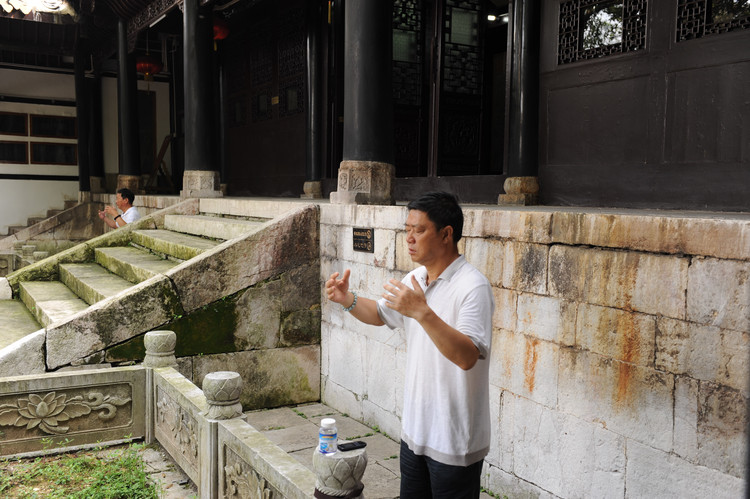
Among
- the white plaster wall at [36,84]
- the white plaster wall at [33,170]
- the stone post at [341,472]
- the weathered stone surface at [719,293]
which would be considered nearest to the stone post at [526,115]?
the weathered stone surface at [719,293]

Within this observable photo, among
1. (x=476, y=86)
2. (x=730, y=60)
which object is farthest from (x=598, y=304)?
(x=476, y=86)

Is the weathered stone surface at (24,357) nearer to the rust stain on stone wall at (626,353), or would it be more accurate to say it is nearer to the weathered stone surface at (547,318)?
the weathered stone surface at (547,318)

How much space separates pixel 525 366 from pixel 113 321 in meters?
3.33

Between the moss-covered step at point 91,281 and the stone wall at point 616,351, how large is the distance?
13.2 ft

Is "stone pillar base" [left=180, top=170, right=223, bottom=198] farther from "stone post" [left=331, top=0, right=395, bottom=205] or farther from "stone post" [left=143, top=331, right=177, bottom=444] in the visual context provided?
"stone post" [left=143, top=331, right=177, bottom=444]

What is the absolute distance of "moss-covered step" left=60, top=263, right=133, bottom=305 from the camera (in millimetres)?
6734

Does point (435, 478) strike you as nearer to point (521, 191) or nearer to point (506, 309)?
point (506, 309)

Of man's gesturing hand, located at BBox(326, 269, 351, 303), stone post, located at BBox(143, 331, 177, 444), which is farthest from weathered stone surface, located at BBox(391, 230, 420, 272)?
man's gesturing hand, located at BBox(326, 269, 351, 303)

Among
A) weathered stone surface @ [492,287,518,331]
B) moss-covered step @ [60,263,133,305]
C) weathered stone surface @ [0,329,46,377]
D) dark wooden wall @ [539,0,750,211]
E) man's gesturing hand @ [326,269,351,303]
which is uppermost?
dark wooden wall @ [539,0,750,211]

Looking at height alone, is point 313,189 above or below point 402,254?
above

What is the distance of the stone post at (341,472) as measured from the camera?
257 cm

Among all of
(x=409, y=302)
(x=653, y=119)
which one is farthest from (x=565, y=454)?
(x=653, y=119)

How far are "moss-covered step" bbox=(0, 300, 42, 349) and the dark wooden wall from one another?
18.0ft

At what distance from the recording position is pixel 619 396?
3600 mm
